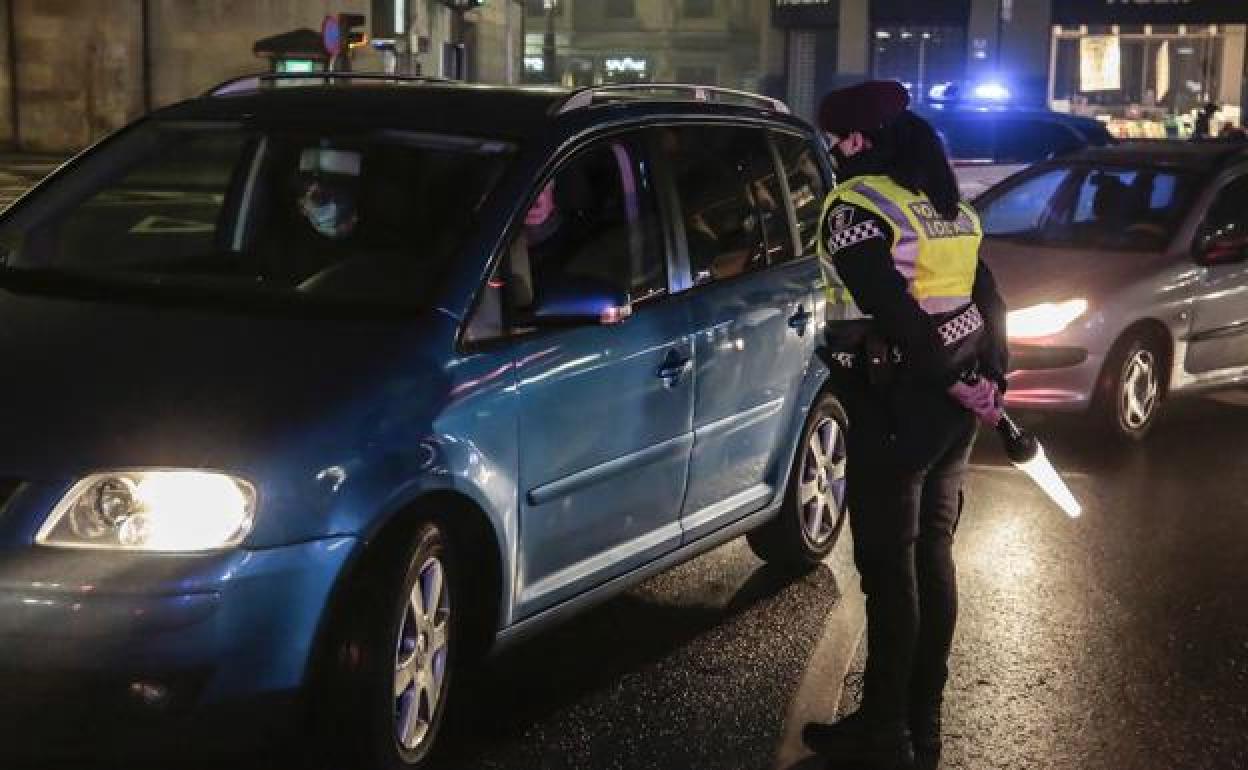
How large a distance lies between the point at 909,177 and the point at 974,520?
3.59 meters

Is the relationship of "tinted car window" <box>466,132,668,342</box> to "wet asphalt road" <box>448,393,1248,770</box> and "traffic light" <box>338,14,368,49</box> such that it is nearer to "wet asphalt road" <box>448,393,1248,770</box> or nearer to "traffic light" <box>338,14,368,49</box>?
"wet asphalt road" <box>448,393,1248,770</box>

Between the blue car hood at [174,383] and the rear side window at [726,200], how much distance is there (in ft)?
4.90

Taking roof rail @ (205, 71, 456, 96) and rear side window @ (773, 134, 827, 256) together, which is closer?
roof rail @ (205, 71, 456, 96)

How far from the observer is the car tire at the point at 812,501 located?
680 cm

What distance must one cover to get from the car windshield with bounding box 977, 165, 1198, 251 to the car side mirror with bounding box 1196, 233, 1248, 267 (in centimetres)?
22

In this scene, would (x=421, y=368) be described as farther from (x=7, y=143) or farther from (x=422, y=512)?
(x=7, y=143)

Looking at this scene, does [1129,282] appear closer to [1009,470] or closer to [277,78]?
[1009,470]

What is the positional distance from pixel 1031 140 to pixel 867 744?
16361mm

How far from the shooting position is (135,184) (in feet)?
20.9

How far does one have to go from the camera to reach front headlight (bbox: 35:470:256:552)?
411 centimetres

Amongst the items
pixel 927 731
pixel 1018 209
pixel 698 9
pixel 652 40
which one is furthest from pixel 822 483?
pixel 698 9

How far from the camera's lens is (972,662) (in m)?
5.95

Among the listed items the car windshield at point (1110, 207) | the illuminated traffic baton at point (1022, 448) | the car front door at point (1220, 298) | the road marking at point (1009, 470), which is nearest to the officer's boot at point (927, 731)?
the illuminated traffic baton at point (1022, 448)

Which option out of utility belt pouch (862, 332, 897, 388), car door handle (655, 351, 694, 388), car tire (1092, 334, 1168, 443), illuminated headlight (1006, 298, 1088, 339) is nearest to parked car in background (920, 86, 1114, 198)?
car tire (1092, 334, 1168, 443)
